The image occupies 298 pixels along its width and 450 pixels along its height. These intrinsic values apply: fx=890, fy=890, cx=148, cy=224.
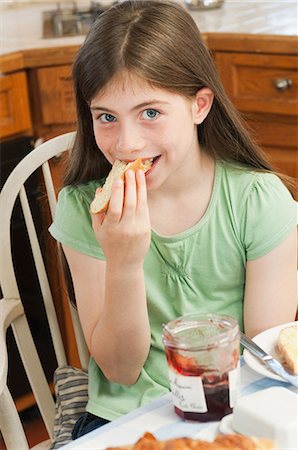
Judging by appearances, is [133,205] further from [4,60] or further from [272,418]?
[4,60]

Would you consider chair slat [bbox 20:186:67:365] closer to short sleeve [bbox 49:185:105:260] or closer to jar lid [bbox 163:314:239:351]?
short sleeve [bbox 49:185:105:260]

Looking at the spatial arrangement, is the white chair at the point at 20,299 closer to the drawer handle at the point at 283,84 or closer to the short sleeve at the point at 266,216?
the short sleeve at the point at 266,216

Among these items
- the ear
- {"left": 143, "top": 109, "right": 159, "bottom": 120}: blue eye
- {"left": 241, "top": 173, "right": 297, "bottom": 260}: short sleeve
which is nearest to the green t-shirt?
{"left": 241, "top": 173, "right": 297, "bottom": 260}: short sleeve

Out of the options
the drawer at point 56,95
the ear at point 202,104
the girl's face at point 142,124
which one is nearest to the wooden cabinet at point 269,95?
the drawer at point 56,95

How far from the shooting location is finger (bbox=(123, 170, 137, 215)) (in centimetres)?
121

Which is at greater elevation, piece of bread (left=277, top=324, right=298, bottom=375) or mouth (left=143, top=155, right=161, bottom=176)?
mouth (left=143, top=155, right=161, bottom=176)

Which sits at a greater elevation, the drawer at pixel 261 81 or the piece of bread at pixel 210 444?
the drawer at pixel 261 81

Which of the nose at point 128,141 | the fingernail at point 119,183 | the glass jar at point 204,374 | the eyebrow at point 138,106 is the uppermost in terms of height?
the eyebrow at point 138,106

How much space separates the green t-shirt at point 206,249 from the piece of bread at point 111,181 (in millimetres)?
167

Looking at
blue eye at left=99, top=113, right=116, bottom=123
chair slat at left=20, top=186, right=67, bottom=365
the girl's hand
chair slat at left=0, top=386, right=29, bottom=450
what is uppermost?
blue eye at left=99, top=113, right=116, bottom=123

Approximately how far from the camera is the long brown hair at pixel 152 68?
4.36ft

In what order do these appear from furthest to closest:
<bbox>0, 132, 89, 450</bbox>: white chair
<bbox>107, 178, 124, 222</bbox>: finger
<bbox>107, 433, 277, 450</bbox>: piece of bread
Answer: <bbox>0, 132, 89, 450</bbox>: white chair → <bbox>107, 178, 124, 222</bbox>: finger → <bbox>107, 433, 277, 450</bbox>: piece of bread

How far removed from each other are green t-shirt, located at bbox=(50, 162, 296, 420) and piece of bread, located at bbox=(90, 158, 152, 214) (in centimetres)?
17

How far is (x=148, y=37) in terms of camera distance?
1.35 meters
